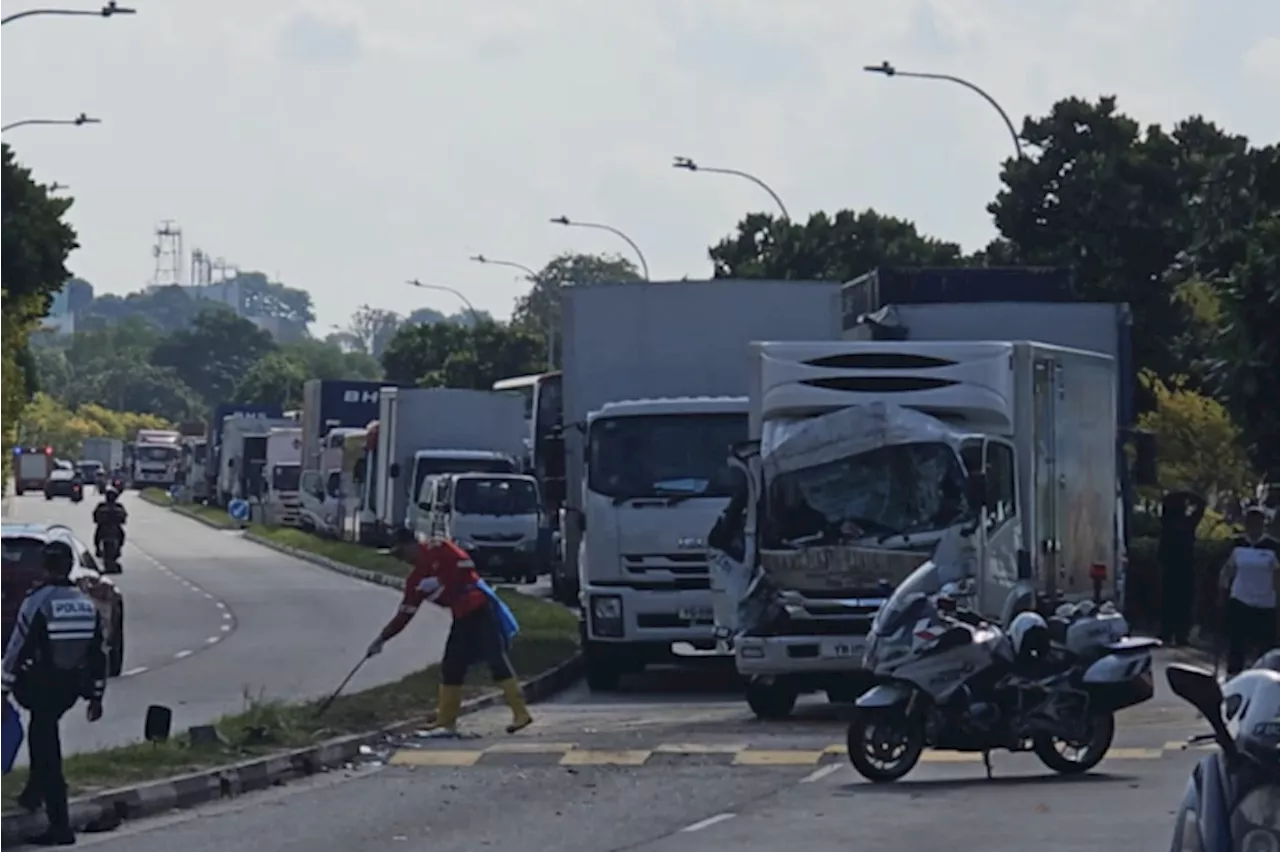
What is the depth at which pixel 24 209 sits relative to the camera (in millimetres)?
44094

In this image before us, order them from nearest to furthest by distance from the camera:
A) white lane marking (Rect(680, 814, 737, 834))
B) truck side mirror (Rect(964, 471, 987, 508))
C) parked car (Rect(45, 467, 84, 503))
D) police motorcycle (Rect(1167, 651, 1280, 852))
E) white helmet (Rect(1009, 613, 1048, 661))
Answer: police motorcycle (Rect(1167, 651, 1280, 852)), white lane marking (Rect(680, 814, 737, 834)), white helmet (Rect(1009, 613, 1048, 661)), truck side mirror (Rect(964, 471, 987, 508)), parked car (Rect(45, 467, 84, 503))

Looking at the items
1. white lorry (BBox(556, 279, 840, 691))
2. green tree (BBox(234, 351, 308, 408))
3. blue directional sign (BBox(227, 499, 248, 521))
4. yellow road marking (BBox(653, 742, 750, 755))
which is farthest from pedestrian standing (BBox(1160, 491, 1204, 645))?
green tree (BBox(234, 351, 308, 408))

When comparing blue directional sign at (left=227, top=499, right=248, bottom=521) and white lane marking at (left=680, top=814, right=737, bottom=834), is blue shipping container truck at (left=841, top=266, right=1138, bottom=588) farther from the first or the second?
blue directional sign at (left=227, top=499, right=248, bottom=521)

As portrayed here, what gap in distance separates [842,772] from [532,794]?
2.16 meters

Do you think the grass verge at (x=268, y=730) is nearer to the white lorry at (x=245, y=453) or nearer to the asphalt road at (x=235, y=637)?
the asphalt road at (x=235, y=637)

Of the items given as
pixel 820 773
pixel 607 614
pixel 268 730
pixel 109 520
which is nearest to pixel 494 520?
pixel 109 520

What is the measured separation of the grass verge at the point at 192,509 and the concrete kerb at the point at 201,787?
2661 inches

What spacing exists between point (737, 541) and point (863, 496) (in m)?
1.18

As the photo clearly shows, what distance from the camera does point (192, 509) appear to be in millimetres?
106312

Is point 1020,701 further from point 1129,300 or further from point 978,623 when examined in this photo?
point 1129,300

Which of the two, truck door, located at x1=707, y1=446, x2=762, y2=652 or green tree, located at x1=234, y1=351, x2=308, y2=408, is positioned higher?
green tree, located at x1=234, y1=351, x2=308, y2=408

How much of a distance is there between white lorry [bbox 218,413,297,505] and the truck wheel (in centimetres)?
A: 6634

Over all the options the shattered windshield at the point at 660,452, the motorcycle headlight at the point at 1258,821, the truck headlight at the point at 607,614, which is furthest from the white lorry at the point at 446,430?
the motorcycle headlight at the point at 1258,821

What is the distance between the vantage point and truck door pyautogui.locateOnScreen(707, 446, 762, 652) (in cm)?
2077
